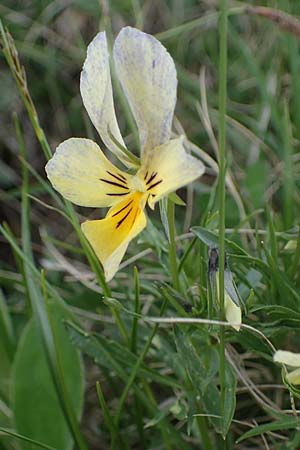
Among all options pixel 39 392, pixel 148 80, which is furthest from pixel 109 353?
pixel 148 80

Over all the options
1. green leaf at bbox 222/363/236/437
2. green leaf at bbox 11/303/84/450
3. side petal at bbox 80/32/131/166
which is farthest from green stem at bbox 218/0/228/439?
green leaf at bbox 11/303/84/450

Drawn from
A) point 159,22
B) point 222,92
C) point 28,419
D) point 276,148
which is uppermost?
point 222,92

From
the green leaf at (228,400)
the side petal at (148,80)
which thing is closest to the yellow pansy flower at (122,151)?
the side petal at (148,80)

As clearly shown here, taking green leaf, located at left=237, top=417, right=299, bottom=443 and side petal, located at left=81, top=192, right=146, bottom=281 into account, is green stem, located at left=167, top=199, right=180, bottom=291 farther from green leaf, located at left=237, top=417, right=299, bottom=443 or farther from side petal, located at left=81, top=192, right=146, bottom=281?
green leaf, located at left=237, top=417, right=299, bottom=443

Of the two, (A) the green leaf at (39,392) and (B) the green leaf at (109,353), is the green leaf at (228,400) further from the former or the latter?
(A) the green leaf at (39,392)

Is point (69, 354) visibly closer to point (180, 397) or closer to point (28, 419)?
point (28, 419)

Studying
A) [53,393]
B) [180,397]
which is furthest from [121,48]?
[53,393]
